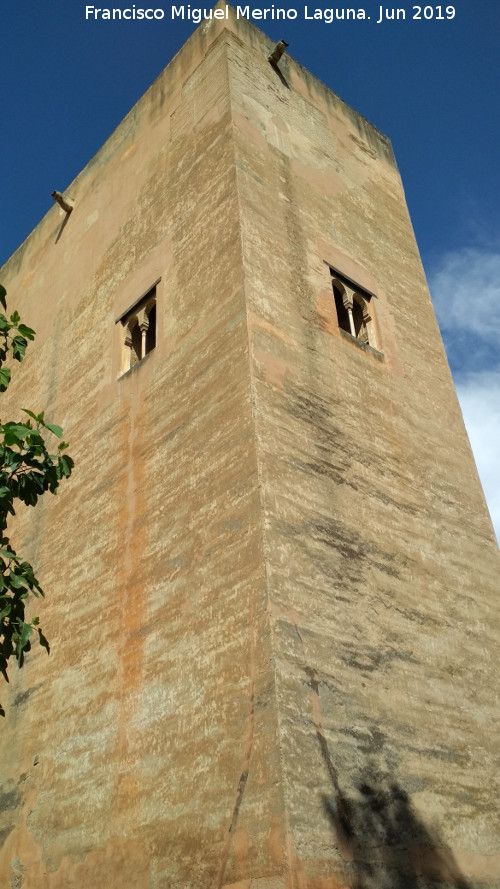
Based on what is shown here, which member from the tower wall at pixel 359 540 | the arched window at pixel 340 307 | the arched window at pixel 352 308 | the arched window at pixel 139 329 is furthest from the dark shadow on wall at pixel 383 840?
the arched window at pixel 139 329

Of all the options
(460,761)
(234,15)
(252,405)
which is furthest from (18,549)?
(234,15)

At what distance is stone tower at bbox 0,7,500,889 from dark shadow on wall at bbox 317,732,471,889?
19 mm

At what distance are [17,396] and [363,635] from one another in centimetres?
714

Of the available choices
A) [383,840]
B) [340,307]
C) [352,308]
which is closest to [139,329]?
[340,307]

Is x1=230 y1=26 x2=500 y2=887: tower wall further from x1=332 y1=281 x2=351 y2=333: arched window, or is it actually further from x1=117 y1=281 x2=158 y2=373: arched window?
x1=117 y1=281 x2=158 y2=373: arched window

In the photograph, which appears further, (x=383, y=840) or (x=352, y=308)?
(x=352, y=308)

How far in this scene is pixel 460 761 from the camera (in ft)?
21.6

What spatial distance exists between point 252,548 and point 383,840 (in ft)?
6.92

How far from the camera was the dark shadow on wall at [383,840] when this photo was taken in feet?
17.5

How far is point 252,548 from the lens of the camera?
6180 mm

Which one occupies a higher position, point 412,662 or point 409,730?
point 412,662

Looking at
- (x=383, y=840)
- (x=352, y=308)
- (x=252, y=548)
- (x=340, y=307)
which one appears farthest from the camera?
(x=340, y=307)

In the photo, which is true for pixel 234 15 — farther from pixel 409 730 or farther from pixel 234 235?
pixel 409 730

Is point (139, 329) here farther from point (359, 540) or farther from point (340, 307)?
point (359, 540)
